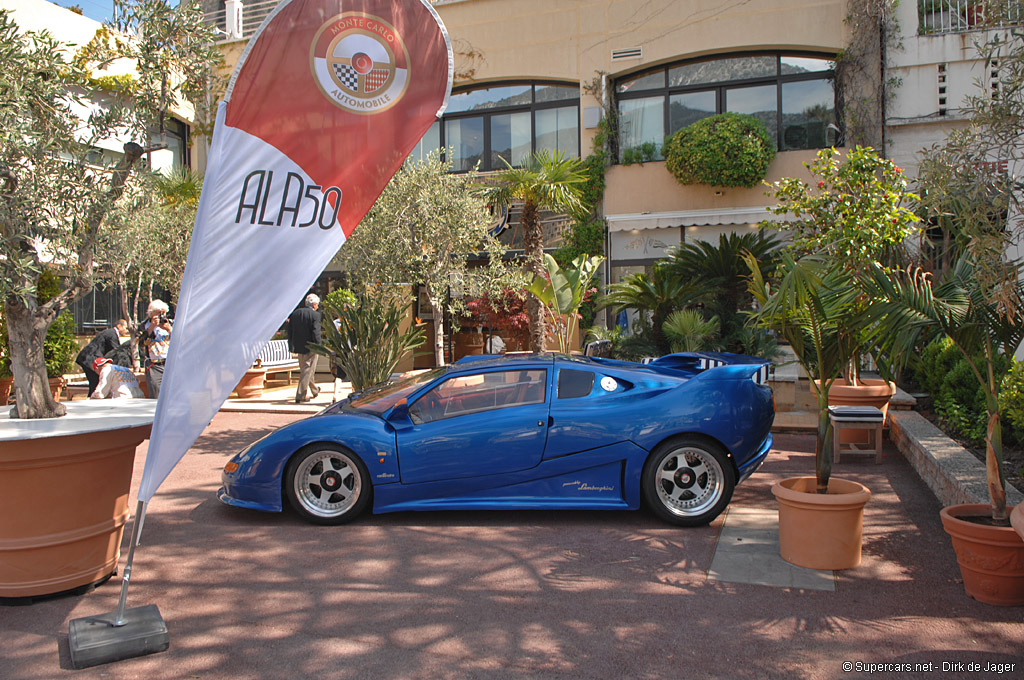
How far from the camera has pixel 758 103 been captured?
18516mm

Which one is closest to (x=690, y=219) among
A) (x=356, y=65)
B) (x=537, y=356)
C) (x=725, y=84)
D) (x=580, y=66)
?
(x=725, y=84)

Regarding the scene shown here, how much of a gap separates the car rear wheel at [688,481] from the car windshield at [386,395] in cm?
208

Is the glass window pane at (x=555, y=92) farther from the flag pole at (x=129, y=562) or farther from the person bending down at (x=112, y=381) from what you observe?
the flag pole at (x=129, y=562)

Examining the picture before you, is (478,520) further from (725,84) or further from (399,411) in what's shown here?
(725,84)

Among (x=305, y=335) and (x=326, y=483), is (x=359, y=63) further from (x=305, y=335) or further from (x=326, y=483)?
(x=305, y=335)

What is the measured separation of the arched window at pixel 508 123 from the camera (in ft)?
66.1

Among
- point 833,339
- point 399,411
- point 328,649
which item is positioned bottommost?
point 328,649

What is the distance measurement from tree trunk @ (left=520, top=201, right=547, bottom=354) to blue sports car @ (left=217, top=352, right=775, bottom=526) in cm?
661

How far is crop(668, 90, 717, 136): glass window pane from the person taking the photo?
1884 cm

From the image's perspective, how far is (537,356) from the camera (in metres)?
7.20

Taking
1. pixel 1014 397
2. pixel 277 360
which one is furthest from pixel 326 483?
pixel 277 360

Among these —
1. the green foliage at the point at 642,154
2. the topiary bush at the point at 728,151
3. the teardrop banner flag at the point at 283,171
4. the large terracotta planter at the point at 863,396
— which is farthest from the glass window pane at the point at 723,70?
the teardrop banner flag at the point at 283,171

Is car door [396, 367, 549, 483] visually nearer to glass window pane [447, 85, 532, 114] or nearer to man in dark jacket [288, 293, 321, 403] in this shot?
man in dark jacket [288, 293, 321, 403]

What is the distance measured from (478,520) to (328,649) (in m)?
2.55
